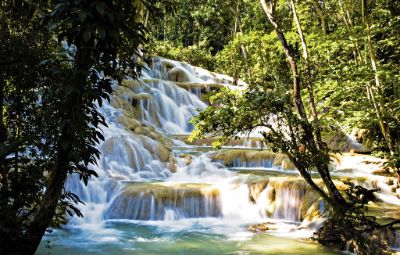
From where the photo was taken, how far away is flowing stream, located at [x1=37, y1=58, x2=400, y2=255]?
Result: 26.2 feet

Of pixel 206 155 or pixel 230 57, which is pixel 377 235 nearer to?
pixel 206 155

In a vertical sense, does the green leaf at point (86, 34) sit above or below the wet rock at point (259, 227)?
above

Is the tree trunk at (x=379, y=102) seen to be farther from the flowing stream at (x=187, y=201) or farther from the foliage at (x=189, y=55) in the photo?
the foliage at (x=189, y=55)

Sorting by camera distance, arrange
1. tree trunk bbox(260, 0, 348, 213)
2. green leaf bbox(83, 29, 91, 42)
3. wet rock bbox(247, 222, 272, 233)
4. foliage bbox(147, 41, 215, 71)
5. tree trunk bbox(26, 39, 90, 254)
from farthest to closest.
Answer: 1. foliage bbox(147, 41, 215, 71)
2. wet rock bbox(247, 222, 272, 233)
3. tree trunk bbox(260, 0, 348, 213)
4. tree trunk bbox(26, 39, 90, 254)
5. green leaf bbox(83, 29, 91, 42)

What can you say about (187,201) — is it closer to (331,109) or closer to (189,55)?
(331,109)

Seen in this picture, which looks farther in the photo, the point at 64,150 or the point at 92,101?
the point at 92,101

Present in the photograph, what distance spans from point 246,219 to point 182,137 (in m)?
8.54

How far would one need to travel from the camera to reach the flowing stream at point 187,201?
7.97 m

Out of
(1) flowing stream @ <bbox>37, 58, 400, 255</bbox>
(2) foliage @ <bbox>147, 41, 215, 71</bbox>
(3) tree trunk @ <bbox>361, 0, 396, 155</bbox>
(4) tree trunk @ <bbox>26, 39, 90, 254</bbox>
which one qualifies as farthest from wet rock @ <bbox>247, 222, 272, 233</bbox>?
(2) foliage @ <bbox>147, 41, 215, 71</bbox>

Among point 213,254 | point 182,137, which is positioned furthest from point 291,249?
point 182,137

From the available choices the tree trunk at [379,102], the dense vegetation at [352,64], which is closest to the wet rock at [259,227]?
the dense vegetation at [352,64]

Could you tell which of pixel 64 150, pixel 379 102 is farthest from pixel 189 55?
pixel 64 150

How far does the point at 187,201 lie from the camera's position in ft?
33.6

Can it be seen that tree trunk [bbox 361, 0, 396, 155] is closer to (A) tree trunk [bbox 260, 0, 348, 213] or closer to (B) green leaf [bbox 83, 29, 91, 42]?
(A) tree trunk [bbox 260, 0, 348, 213]
